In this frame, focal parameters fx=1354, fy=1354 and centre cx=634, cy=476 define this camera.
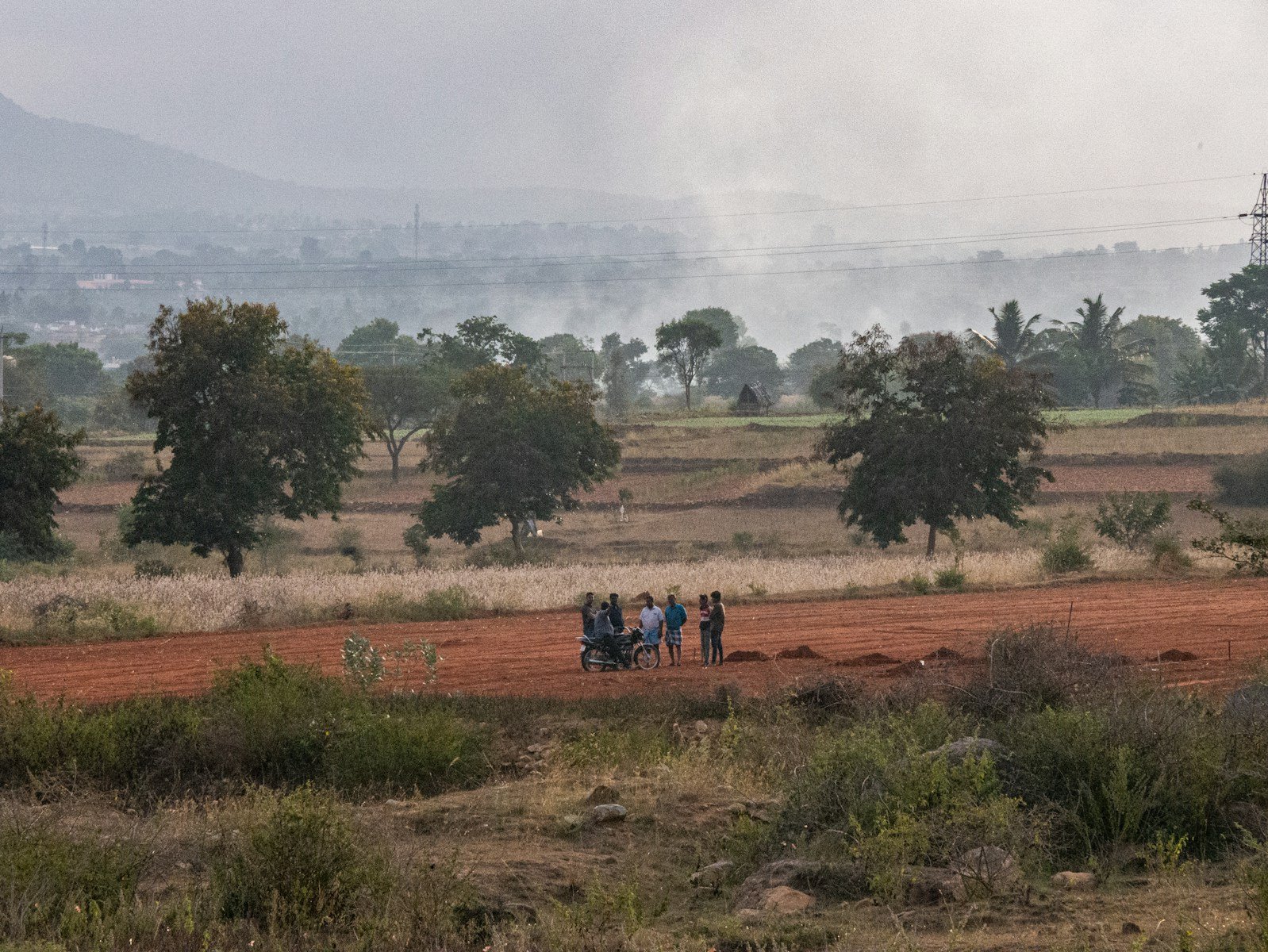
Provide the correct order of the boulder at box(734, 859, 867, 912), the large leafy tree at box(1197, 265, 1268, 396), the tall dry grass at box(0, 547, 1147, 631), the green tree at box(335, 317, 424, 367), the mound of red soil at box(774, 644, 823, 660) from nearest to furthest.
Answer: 1. the boulder at box(734, 859, 867, 912)
2. the mound of red soil at box(774, 644, 823, 660)
3. the tall dry grass at box(0, 547, 1147, 631)
4. the large leafy tree at box(1197, 265, 1268, 396)
5. the green tree at box(335, 317, 424, 367)

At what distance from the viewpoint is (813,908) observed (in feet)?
32.2

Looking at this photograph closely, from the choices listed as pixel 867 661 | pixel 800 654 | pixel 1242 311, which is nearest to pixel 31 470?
pixel 800 654

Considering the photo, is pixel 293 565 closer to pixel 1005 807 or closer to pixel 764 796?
pixel 764 796

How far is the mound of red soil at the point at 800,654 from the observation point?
70.3 ft

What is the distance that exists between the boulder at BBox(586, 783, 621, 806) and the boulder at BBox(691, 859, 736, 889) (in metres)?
1.91

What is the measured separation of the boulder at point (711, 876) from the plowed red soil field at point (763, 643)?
6.90m

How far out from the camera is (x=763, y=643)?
76.4ft

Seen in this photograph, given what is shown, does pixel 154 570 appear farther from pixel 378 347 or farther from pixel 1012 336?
pixel 378 347

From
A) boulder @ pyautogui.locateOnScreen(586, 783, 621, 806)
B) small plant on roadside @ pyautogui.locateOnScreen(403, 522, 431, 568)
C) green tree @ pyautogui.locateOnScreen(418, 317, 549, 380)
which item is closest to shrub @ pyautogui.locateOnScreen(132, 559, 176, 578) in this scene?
small plant on roadside @ pyautogui.locateOnScreen(403, 522, 431, 568)

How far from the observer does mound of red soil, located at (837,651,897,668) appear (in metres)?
20.4

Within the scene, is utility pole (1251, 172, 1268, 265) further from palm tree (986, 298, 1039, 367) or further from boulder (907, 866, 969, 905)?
boulder (907, 866, 969, 905)

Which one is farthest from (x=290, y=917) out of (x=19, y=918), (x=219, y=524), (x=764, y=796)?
(x=219, y=524)

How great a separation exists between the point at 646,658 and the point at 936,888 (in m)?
11.3

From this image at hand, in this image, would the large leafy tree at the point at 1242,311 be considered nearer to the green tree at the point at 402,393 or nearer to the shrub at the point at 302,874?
the green tree at the point at 402,393
